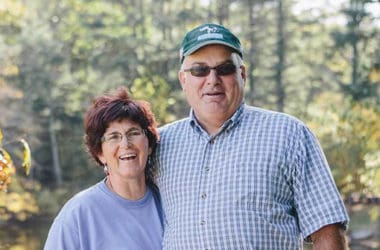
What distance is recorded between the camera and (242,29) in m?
24.2

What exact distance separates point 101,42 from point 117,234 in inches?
818

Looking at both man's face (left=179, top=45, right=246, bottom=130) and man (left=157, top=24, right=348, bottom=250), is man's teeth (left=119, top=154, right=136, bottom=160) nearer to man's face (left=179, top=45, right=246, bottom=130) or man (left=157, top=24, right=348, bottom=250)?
man (left=157, top=24, right=348, bottom=250)

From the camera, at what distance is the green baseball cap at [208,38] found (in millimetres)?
2523

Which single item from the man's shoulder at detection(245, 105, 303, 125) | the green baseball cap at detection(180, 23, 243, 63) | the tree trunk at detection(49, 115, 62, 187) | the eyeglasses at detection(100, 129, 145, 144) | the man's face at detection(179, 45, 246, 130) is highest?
the green baseball cap at detection(180, 23, 243, 63)

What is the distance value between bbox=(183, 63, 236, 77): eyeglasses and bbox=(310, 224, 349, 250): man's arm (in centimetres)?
73

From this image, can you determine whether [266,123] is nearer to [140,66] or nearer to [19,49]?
[19,49]

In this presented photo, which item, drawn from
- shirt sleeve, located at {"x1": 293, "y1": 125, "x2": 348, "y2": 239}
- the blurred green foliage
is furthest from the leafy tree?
shirt sleeve, located at {"x1": 293, "y1": 125, "x2": 348, "y2": 239}

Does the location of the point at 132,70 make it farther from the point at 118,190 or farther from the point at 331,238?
the point at 331,238

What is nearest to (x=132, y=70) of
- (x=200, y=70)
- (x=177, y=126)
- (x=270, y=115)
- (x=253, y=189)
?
(x=177, y=126)

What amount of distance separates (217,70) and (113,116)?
0.48m

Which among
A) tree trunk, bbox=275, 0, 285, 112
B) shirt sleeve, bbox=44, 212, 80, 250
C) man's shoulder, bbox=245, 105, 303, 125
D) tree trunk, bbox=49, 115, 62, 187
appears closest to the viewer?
man's shoulder, bbox=245, 105, 303, 125

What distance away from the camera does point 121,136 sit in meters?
2.70

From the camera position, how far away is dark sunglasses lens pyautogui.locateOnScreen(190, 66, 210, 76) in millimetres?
2572

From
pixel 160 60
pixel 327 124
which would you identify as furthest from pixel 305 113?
pixel 160 60
